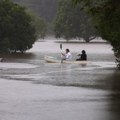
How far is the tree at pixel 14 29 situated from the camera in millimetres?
61594

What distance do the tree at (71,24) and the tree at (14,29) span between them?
177 feet

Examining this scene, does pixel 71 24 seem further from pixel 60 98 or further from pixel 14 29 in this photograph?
pixel 60 98

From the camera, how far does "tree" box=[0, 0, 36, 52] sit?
202 ft

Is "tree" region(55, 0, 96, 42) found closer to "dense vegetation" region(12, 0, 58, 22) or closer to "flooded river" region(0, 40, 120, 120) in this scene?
"dense vegetation" region(12, 0, 58, 22)

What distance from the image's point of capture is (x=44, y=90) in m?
20.5

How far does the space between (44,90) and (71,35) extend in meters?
104

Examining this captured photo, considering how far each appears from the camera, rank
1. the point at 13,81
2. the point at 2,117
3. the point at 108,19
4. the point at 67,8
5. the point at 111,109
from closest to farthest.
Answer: the point at 2,117, the point at 111,109, the point at 108,19, the point at 13,81, the point at 67,8

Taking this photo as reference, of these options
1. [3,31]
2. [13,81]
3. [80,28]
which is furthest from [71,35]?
[13,81]

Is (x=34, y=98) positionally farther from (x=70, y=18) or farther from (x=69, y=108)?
(x=70, y=18)

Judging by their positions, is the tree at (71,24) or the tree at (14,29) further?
the tree at (71,24)


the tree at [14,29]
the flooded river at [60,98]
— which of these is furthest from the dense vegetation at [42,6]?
the flooded river at [60,98]

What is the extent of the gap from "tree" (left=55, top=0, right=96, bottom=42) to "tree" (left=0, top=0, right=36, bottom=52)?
177ft

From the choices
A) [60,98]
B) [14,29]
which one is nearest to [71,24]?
[14,29]

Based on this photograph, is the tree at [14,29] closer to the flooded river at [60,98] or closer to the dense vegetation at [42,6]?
the flooded river at [60,98]
